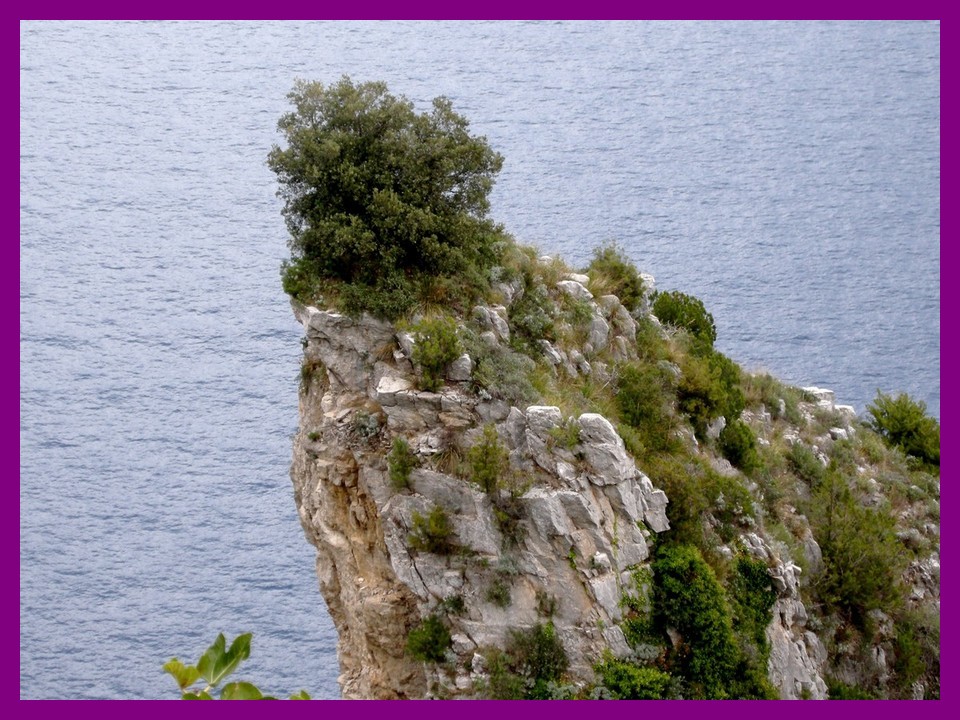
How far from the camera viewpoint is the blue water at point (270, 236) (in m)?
38.4

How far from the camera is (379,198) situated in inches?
981

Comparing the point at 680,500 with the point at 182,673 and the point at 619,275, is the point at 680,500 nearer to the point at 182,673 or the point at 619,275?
the point at 619,275

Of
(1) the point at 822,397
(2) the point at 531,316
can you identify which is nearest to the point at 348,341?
(2) the point at 531,316

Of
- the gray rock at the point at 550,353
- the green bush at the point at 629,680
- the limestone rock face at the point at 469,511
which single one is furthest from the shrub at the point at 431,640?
the gray rock at the point at 550,353

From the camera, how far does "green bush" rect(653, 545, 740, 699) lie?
81.6ft

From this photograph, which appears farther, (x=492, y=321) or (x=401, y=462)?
(x=492, y=321)

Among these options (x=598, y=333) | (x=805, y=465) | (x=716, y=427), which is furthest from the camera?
(x=805, y=465)

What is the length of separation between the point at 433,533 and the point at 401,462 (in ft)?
4.93

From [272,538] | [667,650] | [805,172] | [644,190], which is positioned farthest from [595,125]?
[667,650]

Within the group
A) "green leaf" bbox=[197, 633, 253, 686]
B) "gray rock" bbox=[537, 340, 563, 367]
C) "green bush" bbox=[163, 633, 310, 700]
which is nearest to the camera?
"green bush" bbox=[163, 633, 310, 700]

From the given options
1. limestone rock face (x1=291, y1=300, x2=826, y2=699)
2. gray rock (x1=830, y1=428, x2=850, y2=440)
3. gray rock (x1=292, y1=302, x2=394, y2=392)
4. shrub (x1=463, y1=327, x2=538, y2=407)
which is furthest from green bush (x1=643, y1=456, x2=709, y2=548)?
gray rock (x1=830, y1=428, x2=850, y2=440)

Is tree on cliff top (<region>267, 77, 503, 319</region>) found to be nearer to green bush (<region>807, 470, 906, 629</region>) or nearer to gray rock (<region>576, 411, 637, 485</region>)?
gray rock (<region>576, 411, 637, 485</region>)

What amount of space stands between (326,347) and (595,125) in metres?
26.7

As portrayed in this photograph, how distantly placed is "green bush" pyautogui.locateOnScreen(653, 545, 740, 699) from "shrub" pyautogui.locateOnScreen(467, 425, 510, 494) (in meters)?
3.88
